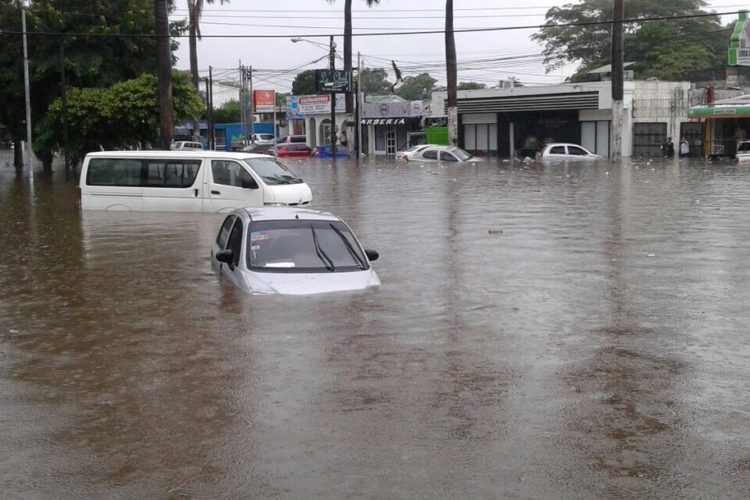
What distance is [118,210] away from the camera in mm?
22438

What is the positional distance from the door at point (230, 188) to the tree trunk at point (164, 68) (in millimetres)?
9990

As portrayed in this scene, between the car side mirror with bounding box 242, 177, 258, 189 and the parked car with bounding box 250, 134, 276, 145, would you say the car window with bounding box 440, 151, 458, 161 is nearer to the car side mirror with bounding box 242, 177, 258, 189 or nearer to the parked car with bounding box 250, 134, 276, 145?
the car side mirror with bounding box 242, 177, 258, 189

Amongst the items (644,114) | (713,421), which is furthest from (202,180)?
(644,114)

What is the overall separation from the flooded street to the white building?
36.7m

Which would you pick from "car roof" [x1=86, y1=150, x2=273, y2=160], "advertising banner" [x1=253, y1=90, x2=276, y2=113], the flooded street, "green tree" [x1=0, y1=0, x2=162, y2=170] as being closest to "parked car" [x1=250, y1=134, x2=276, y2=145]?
"advertising banner" [x1=253, y1=90, x2=276, y2=113]

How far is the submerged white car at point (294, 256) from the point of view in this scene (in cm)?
1109

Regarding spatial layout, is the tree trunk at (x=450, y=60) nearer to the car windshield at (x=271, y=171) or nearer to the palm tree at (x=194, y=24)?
the palm tree at (x=194, y=24)

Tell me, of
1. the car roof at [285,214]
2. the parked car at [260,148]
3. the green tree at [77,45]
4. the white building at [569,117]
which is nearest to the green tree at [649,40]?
the white building at [569,117]

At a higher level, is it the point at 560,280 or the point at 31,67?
the point at 31,67

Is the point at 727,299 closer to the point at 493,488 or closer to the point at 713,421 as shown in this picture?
the point at 713,421

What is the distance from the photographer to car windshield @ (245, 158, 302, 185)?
21.2 metres

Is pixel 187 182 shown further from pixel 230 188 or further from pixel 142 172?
pixel 142 172

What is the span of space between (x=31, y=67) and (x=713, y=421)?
1505 inches

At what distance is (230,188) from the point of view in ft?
69.8
